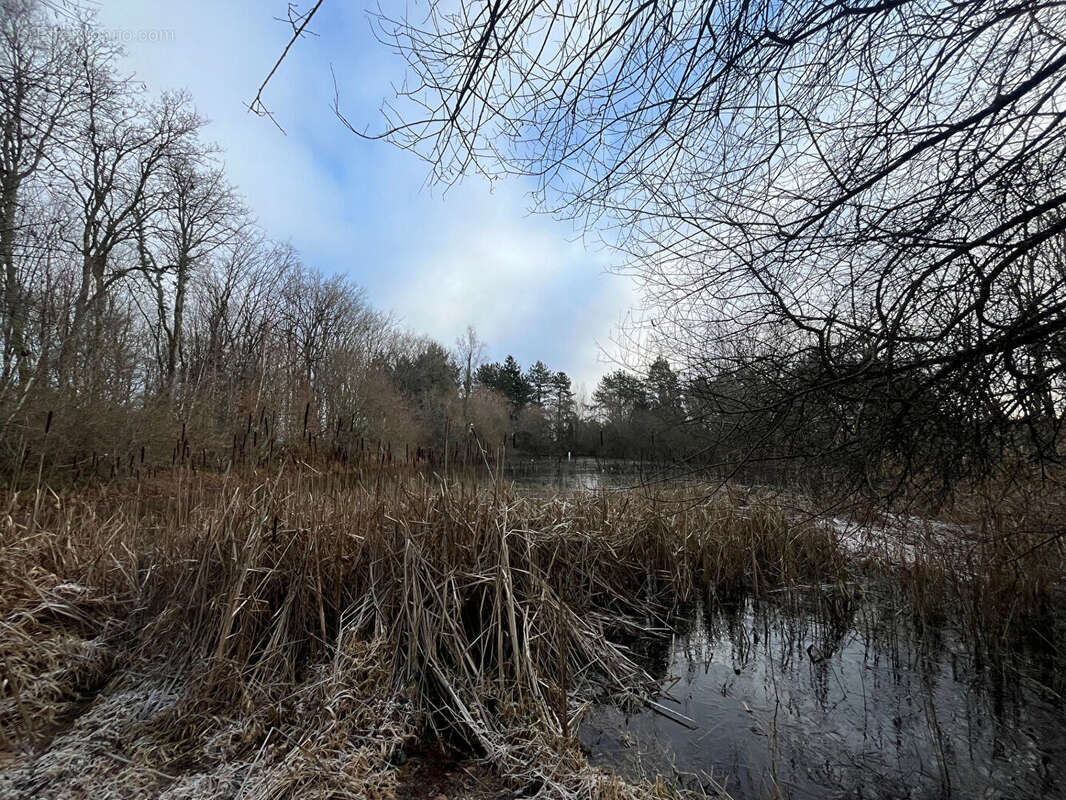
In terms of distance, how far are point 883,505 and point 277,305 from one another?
22.9m

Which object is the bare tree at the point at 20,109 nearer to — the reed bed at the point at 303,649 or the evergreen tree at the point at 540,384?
the reed bed at the point at 303,649

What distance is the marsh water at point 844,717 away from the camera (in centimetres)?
219

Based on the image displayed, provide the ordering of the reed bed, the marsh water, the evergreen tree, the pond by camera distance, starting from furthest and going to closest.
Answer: the evergreen tree < the pond < the marsh water < the reed bed

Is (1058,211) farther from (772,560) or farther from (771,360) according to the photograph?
(772,560)

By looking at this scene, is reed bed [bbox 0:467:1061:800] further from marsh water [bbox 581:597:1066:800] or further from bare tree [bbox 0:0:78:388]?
bare tree [bbox 0:0:78:388]

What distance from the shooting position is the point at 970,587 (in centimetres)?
414

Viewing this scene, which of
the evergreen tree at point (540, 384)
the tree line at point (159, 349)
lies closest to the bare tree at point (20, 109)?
the tree line at point (159, 349)

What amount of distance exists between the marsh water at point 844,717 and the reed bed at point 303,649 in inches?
9.5

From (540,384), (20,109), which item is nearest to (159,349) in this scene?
(20,109)

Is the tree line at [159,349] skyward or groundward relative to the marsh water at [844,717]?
skyward

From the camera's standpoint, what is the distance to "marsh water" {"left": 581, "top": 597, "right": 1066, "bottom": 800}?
2.19 m

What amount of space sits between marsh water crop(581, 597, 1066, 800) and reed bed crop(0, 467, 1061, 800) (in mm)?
243

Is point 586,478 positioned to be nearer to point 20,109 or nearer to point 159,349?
point 20,109

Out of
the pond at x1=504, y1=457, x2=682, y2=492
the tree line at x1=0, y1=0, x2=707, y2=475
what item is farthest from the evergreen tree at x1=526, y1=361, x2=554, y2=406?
the pond at x1=504, y1=457, x2=682, y2=492
